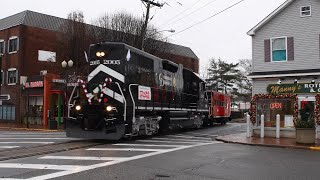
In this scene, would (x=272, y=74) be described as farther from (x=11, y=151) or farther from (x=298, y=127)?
(x=11, y=151)

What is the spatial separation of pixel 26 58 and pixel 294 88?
3021 cm

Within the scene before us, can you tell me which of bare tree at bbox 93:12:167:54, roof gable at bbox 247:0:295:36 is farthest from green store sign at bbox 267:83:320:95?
bare tree at bbox 93:12:167:54

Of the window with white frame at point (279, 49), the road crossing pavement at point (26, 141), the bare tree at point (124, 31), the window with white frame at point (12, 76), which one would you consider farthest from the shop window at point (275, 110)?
the window with white frame at point (12, 76)

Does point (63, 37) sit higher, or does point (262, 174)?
point (63, 37)

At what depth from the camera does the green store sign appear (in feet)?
70.4

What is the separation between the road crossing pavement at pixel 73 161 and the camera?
10.1m

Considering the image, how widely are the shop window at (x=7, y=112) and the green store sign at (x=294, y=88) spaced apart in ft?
97.7

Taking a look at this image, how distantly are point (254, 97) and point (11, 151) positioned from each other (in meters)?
13.4

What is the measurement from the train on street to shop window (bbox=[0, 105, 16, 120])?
1005 inches

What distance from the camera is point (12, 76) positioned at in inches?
1730

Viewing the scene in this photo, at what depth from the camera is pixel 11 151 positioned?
14391 mm

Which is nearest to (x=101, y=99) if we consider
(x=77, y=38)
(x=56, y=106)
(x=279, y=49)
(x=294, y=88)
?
(x=294, y=88)

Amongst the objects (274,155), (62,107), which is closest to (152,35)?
(62,107)

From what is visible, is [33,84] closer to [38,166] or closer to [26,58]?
[26,58]
